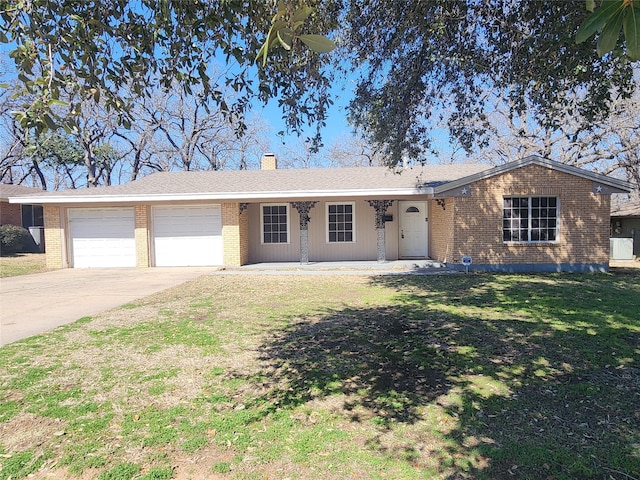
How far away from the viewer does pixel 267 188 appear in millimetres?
14156

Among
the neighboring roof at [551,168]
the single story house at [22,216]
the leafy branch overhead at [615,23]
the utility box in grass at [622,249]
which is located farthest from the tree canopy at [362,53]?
the single story house at [22,216]

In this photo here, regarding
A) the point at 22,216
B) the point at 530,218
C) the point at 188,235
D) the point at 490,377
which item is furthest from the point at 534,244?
the point at 22,216

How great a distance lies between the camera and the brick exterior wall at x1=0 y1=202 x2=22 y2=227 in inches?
796

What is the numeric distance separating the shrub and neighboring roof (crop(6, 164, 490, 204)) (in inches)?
252

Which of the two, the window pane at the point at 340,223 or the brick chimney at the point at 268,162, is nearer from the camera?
the window pane at the point at 340,223

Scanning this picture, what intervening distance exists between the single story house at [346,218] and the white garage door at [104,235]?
37 mm

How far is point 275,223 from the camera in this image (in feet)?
51.7

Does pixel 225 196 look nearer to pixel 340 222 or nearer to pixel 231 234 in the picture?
pixel 231 234

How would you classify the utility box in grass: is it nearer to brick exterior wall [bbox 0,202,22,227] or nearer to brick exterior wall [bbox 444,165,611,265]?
brick exterior wall [bbox 444,165,611,265]

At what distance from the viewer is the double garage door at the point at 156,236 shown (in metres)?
14.7

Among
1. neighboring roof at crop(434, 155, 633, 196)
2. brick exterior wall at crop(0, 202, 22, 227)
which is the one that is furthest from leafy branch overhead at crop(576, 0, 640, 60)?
brick exterior wall at crop(0, 202, 22, 227)

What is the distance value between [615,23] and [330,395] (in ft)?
11.4

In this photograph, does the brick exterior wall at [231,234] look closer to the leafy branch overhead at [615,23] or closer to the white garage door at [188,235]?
the white garage door at [188,235]

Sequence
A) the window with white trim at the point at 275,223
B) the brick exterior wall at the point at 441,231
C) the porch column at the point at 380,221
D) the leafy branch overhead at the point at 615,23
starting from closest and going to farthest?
1. the leafy branch overhead at the point at 615,23
2. the brick exterior wall at the point at 441,231
3. the porch column at the point at 380,221
4. the window with white trim at the point at 275,223
